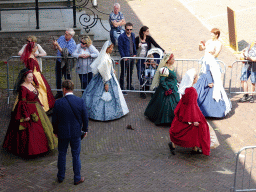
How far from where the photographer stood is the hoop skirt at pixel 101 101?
9898 millimetres

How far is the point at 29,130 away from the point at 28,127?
6 cm

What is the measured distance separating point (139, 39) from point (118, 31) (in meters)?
1.90

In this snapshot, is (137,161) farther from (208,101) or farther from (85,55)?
(85,55)

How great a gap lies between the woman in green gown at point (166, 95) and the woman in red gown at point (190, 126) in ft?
4.02

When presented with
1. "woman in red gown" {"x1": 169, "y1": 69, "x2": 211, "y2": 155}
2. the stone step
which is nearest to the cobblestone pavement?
"woman in red gown" {"x1": 169, "y1": 69, "x2": 211, "y2": 155}

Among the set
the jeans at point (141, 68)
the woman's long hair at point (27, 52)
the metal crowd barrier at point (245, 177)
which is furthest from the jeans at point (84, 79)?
the metal crowd barrier at point (245, 177)

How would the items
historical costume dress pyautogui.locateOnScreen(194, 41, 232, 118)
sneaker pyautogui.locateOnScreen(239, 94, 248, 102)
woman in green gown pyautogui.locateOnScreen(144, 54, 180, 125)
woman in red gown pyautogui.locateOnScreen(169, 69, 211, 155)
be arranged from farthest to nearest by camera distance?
1. sneaker pyautogui.locateOnScreen(239, 94, 248, 102)
2. historical costume dress pyautogui.locateOnScreen(194, 41, 232, 118)
3. woman in green gown pyautogui.locateOnScreen(144, 54, 180, 125)
4. woman in red gown pyautogui.locateOnScreen(169, 69, 211, 155)

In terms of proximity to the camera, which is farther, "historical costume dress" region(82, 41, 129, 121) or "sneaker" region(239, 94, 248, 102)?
"sneaker" region(239, 94, 248, 102)

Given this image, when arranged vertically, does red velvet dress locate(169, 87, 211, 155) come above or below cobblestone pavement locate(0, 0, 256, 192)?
above

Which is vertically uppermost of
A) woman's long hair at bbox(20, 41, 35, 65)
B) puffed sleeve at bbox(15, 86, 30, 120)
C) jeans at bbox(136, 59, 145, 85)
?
woman's long hair at bbox(20, 41, 35, 65)

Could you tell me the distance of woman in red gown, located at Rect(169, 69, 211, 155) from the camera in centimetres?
804

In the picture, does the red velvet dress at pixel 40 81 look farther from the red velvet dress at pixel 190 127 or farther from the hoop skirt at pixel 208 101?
the hoop skirt at pixel 208 101

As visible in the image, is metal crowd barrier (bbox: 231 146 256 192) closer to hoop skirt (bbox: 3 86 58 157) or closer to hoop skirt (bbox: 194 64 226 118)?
hoop skirt (bbox: 194 64 226 118)

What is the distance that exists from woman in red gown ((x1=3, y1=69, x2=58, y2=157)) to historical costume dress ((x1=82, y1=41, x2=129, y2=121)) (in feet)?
5.72
